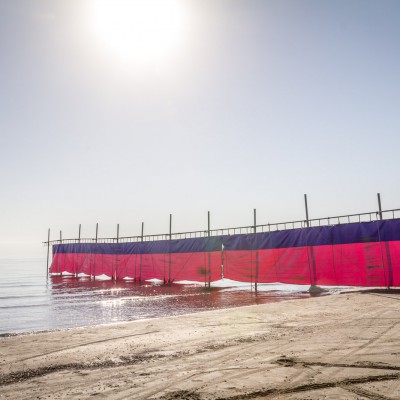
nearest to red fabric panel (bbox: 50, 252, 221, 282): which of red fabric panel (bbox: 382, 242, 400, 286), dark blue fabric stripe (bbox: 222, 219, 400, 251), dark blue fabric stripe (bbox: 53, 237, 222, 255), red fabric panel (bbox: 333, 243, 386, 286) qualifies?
dark blue fabric stripe (bbox: 53, 237, 222, 255)

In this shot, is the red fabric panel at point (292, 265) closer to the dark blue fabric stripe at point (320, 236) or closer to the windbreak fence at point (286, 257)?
the windbreak fence at point (286, 257)

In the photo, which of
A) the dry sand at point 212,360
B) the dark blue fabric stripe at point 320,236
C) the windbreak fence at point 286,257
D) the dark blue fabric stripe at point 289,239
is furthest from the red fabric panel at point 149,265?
the dry sand at point 212,360

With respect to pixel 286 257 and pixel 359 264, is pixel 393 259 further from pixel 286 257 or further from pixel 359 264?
pixel 286 257

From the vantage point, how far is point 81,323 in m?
7.72

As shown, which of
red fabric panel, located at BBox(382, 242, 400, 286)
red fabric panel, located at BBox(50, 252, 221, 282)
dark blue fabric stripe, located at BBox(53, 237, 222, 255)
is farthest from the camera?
dark blue fabric stripe, located at BBox(53, 237, 222, 255)

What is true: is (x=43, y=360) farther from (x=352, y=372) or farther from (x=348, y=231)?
(x=348, y=231)

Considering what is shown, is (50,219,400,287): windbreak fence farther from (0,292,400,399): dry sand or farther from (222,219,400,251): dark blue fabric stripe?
(0,292,400,399): dry sand

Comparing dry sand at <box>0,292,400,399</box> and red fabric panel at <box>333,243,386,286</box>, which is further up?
red fabric panel at <box>333,243,386,286</box>

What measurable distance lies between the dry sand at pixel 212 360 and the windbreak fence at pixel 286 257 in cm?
658

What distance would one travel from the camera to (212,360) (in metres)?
4.02

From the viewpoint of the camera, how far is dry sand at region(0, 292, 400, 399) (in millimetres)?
3061

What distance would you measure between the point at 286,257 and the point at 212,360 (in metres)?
11.2

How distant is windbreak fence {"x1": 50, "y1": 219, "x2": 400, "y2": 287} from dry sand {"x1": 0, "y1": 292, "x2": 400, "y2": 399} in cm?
658

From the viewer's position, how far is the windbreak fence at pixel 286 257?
41.0ft
